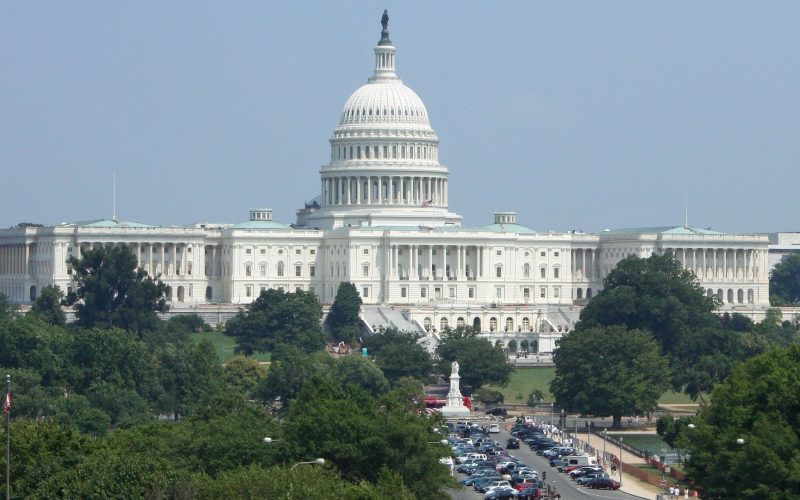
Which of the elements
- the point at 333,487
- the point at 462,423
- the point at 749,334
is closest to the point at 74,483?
the point at 333,487

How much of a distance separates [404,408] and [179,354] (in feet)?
123

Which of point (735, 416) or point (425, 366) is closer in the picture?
point (735, 416)

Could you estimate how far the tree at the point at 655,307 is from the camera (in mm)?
171250

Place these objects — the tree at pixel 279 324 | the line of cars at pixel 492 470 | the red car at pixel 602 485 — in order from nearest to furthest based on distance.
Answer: the line of cars at pixel 492 470, the red car at pixel 602 485, the tree at pixel 279 324

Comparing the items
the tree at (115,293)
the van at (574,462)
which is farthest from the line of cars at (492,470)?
the tree at (115,293)

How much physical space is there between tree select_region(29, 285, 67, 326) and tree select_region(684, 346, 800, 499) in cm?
8748

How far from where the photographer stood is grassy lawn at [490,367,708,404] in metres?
155

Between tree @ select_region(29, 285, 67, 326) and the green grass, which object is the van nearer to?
the green grass

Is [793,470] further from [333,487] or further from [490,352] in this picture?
[490,352]

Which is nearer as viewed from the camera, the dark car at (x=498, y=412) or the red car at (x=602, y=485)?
the red car at (x=602, y=485)

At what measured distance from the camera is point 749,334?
168875 millimetres

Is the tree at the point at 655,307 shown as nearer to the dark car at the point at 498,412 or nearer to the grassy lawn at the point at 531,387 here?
the grassy lawn at the point at 531,387

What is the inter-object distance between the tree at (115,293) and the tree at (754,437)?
87.7 metres

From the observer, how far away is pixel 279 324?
601ft
